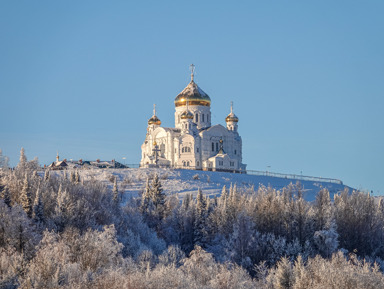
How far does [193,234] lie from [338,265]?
15.8 m

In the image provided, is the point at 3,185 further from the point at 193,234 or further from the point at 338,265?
the point at 338,265

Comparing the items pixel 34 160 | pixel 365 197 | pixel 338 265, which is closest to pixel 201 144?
pixel 34 160

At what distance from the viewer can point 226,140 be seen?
83.2 m

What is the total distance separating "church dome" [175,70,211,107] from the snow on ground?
978 centimetres

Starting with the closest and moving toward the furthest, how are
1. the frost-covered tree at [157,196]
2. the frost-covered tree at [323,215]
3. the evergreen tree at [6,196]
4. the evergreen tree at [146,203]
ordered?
the evergreen tree at [6,196] → the frost-covered tree at [323,215] → the evergreen tree at [146,203] → the frost-covered tree at [157,196]

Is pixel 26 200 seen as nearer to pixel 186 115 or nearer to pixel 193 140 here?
pixel 193 140

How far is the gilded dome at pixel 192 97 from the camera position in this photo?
82938 mm

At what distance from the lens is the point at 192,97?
8288 centimetres

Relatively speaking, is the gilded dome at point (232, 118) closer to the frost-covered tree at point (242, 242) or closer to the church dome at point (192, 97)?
the church dome at point (192, 97)

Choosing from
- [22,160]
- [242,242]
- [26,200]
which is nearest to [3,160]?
[22,160]

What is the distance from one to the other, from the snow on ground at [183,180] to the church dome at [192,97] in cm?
978

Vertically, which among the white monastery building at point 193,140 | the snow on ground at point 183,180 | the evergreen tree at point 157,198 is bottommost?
the evergreen tree at point 157,198

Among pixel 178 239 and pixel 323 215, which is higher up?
pixel 323 215

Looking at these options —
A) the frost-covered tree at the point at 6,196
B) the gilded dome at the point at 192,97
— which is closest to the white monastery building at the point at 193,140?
the gilded dome at the point at 192,97
